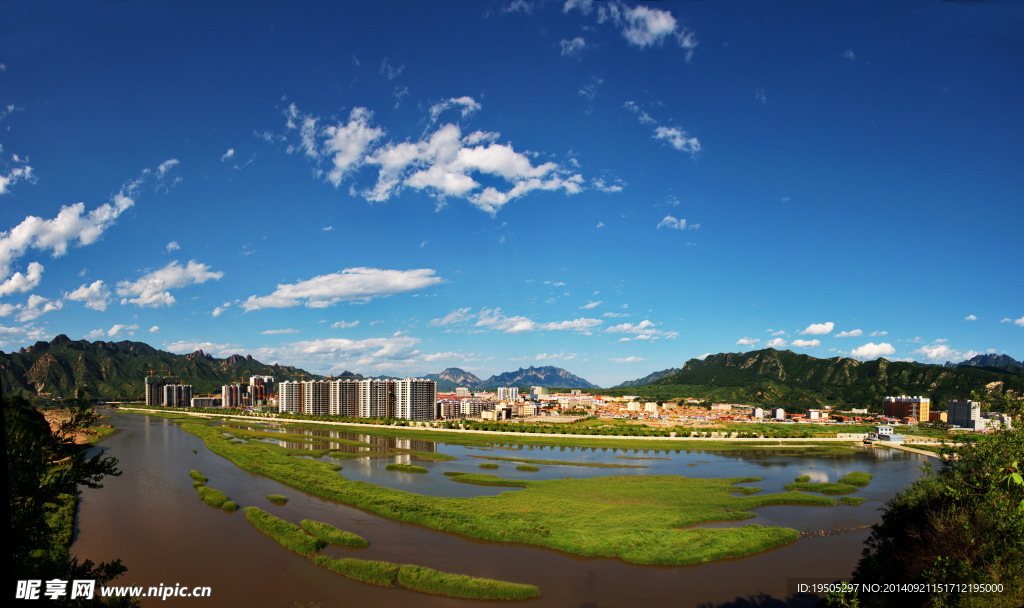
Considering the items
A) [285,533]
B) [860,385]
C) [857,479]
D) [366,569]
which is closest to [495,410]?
[857,479]

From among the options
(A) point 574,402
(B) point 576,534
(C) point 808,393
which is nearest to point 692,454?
(B) point 576,534

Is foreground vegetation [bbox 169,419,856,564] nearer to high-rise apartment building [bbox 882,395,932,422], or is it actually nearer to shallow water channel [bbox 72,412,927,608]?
shallow water channel [bbox 72,412,927,608]

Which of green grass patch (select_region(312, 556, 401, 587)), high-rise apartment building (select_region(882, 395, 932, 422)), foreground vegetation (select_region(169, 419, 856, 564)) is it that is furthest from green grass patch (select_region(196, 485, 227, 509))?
high-rise apartment building (select_region(882, 395, 932, 422))

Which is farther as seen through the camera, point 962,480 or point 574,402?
point 574,402

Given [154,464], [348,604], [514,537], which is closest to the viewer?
[348,604]

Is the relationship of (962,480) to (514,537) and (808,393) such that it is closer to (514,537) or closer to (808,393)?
(514,537)

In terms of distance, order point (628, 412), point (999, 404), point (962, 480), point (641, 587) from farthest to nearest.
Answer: point (628, 412), point (641, 587), point (962, 480), point (999, 404)
